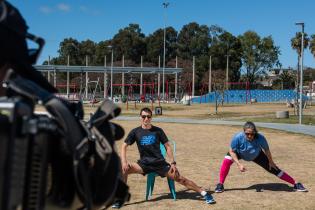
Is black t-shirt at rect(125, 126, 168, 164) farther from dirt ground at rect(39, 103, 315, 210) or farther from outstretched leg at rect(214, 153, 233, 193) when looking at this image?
outstretched leg at rect(214, 153, 233, 193)

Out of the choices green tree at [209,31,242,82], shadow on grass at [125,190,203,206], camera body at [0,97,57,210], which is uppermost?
green tree at [209,31,242,82]

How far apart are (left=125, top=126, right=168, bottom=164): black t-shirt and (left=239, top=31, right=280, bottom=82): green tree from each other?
10031cm

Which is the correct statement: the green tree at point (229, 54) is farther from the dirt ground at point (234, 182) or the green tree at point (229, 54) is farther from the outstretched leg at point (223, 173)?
the outstretched leg at point (223, 173)

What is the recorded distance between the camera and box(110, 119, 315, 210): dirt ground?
26.9 feet

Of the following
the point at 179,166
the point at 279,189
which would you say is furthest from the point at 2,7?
the point at 179,166

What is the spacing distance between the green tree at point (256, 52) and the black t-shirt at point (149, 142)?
100 m

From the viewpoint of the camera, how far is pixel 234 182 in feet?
33.4

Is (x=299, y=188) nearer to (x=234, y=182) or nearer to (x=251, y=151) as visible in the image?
(x=251, y=151)

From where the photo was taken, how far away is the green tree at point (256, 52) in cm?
10762

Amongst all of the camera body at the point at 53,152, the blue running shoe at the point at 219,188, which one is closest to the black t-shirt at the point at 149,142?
the blue running shoe at the point at 219,188

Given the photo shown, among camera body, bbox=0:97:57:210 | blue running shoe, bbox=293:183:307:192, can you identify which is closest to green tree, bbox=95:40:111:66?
blue running shoe, bbox=293:183:307:192

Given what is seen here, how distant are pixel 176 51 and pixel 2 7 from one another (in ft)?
382

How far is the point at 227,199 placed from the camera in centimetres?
856

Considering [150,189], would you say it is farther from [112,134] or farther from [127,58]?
[127,58]
